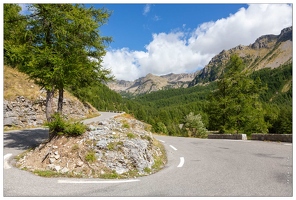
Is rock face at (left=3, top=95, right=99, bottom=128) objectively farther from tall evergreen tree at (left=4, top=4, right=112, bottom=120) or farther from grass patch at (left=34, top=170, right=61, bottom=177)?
grass patch at (left=34, top=170, right=61, bottom=177)

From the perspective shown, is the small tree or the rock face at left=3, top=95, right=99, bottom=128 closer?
the rock face at left=3, top=95, right=99, bottom=128

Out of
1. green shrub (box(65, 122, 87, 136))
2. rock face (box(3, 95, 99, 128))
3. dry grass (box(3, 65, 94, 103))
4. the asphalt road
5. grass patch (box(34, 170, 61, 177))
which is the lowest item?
the asphalt road

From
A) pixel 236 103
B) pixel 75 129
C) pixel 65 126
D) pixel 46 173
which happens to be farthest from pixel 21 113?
pixel 236 103

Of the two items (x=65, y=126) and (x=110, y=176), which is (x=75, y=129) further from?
(x=110, y=176)

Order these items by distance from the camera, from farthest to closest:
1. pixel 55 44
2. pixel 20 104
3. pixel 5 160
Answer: pixel 20 104 < pixel 55 44 < pixel 5 160

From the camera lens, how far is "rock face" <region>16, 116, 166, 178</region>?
24.7 ft

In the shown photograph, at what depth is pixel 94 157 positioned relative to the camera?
25.7 ft

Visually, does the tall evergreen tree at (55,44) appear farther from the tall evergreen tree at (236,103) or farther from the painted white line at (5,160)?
the tall evergreen tree at (236,103)

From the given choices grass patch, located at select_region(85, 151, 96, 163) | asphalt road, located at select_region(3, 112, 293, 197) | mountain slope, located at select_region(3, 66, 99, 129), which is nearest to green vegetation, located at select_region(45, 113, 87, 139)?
grass patch, located at select_region(85, 151, 96, 163)

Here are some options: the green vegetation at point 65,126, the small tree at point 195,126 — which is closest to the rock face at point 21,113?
the green vegetation at point 65,126

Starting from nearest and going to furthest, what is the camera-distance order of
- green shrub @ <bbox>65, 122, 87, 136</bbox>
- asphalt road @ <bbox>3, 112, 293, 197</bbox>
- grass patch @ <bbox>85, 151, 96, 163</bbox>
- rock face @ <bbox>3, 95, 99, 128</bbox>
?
asphalt road @ <bbox>3, 112, 293, 197</bbox> < grass patch @ <bbox>85, 151, 96, 163</bbox> < green shrub @ <bbox>65, 122, 87, 136</bbox> < rock face @ <bbox>3, 95, 99, 128</bbox>

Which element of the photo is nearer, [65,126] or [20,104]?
[65,126]

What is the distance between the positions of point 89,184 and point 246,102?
2511 cm

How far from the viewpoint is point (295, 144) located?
6.70 m
